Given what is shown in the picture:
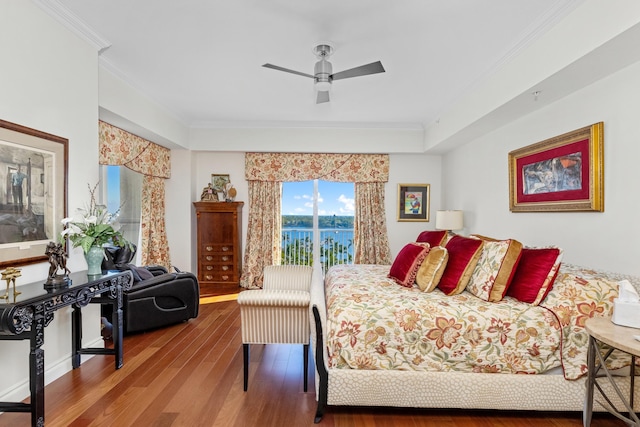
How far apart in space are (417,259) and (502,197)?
1.74 meters

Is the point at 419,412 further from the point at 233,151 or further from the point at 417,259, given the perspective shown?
the point at 233,151

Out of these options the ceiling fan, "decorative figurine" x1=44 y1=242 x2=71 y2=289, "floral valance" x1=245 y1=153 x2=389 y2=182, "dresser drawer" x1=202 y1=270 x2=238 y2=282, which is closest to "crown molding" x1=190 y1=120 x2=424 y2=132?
"floral valance" x1=245 y1=153 x2=389 y2=182

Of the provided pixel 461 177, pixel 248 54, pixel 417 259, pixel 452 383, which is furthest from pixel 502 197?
pixel 248 54

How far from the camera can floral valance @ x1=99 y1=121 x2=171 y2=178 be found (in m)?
4.08

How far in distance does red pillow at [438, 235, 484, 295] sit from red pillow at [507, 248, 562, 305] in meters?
0.31

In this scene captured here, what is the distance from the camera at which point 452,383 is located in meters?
2.26

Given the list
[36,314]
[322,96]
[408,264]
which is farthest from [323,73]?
[36,314]

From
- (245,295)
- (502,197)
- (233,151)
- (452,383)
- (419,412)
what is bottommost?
(419,412)

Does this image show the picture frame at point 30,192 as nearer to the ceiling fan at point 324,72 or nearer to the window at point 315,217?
the ceiling fan at point 324,72

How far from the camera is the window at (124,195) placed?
453 centimetres

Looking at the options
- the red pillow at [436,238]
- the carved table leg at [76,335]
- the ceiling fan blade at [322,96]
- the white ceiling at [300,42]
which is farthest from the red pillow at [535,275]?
the carved table leg at [76,335]

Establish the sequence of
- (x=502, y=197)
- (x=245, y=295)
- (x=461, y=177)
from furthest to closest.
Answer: (x=461, y=177)
(x=502, y=197)
(x=245, y=295)

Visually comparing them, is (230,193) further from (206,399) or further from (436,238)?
(206,399)

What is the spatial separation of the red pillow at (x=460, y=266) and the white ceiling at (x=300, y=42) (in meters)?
1.71
